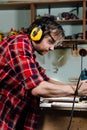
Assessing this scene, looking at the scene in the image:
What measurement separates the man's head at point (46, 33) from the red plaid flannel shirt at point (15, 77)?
84 mm

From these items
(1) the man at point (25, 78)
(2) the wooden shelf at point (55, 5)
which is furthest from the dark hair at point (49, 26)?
(2) the wooden shelf at point (55, 5)

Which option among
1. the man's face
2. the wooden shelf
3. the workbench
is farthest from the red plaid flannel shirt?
the wooden shelf

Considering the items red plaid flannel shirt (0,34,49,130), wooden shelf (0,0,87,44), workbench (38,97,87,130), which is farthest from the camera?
wooden shelf (0,0,87,44)

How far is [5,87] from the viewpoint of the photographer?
4.73 ft

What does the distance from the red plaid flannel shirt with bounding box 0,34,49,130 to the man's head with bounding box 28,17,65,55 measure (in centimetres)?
8

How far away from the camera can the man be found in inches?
52.4

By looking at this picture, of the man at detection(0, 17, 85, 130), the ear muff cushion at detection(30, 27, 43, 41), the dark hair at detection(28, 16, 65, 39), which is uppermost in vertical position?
the dark hair at detection(28, 16, 65, 39)

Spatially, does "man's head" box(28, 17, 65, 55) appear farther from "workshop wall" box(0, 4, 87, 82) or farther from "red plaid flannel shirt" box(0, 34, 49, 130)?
"workshop wall" box(0, 4, 87, 82)

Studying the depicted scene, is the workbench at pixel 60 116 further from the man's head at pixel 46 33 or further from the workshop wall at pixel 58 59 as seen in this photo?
the workshop wall at pixel 58 59

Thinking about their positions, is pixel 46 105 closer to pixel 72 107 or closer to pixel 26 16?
pixel 72 107

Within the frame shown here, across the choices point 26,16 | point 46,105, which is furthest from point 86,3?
point 46,105

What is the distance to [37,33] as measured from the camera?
146 centimetres

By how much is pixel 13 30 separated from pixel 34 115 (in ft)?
5.13

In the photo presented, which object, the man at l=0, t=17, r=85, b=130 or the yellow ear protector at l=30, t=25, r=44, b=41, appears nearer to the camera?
the man at l=0, t=17, r=85, b=130
